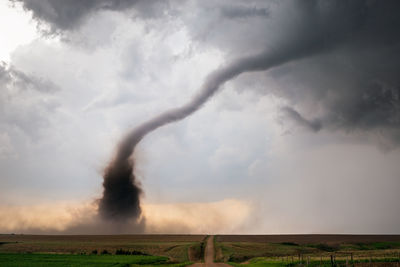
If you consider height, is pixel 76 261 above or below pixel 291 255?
above

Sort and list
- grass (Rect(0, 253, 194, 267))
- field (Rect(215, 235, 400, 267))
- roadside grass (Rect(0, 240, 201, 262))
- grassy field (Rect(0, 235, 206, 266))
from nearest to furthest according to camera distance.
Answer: field (Rect(215, 235, 400, 267)) → grass (Rect(0, 253, 194, 267)) → grassy field (Rect(0, 235, 206, 266)) → roadside grass (Rect(0, 240, 201, 262))

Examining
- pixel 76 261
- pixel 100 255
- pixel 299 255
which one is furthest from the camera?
pixel 100 255

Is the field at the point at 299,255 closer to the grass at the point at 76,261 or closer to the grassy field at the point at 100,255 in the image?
the grassy field at the point at 100,255

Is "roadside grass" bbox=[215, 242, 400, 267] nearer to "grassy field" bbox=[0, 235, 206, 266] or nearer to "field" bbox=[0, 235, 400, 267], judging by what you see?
"field" bbox=[0, 235, 400, 267]

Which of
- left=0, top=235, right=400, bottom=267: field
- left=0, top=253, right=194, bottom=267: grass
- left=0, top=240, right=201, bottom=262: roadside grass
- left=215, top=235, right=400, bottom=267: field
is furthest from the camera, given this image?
left=0, top=240, right=201, bottom=262: roadside grass

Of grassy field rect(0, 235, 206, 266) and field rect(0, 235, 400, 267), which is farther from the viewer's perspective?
grassy field rect(0, 235, 206, 266)

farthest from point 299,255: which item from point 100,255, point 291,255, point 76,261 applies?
point 100,255

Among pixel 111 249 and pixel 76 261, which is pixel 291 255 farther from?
pixel 111 249

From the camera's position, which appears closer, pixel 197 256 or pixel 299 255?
pixel 299 255

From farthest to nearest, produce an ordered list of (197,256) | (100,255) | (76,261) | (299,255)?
1. (197,256)
2. (100,255)
3. (76,261)
4. (299,255)

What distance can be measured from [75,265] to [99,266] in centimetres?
501

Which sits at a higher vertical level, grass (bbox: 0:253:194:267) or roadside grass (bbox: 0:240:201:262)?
grass (bbox: 0:253:194:267)

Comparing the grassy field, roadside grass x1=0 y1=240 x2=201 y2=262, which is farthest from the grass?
roadside grass x1=0 y1=240 x2=201 y2=262

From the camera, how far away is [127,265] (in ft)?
200
